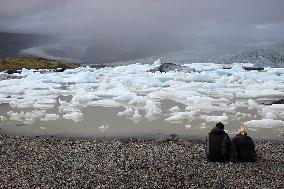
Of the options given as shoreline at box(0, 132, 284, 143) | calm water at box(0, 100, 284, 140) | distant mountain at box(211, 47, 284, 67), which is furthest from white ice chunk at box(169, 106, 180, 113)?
distant mountain at box(211, 47, 284, 67)

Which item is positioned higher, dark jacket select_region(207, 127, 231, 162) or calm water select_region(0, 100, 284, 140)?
calm water select_region(0, 100, 284, 140)

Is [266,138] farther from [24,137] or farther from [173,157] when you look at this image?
[24,137]

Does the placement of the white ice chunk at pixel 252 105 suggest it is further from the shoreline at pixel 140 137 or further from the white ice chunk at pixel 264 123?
the shoreline at pixel 140 137

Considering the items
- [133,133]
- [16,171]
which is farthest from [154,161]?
[133,133]

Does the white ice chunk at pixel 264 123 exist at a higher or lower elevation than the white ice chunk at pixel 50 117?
lower

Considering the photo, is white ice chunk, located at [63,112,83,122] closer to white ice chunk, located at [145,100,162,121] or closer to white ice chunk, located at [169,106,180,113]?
white ice chunk, located at [145,100,162,121]

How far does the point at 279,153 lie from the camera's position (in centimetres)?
1173

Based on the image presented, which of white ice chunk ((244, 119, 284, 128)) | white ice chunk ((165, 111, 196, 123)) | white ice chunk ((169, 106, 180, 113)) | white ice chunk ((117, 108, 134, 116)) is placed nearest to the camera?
white ice chunk ((244, 119, 284, 128))

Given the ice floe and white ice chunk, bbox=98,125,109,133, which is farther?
the ice floe

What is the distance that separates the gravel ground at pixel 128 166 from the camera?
895 cm

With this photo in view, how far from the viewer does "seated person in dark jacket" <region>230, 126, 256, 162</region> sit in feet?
34.0

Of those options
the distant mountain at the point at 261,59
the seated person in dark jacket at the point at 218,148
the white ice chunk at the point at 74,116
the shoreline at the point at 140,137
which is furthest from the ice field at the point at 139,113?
the distant mountain at the point at 261,59

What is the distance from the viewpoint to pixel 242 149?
10445 mm

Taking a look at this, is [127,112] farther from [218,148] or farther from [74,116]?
[218,148]
